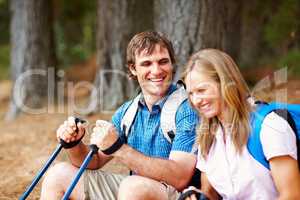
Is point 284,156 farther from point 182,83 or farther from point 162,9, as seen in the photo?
point 162,9

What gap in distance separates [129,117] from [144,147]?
23 cm

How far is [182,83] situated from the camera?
3.26 metres

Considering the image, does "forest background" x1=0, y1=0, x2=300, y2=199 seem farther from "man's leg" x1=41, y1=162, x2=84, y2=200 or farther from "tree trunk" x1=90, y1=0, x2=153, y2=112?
"man's leg" x1=41, y1=162, x2=84, y2=200

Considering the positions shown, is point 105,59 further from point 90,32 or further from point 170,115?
point 90,32

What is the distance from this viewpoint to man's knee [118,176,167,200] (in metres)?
3.01

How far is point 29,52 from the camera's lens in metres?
8.80

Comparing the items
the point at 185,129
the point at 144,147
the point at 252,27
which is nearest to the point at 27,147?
the point at 144,147

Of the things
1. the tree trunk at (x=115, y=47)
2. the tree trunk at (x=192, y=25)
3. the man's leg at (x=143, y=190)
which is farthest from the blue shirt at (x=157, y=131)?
the tree trunk at (x=115, y=47)

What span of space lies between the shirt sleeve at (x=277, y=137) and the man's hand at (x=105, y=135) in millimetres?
876

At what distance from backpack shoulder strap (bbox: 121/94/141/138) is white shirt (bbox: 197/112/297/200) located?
0.61 m

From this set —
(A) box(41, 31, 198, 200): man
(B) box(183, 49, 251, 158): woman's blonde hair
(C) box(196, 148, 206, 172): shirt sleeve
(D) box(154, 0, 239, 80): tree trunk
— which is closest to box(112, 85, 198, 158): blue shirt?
(A) box(41, 31, 198, 200): man

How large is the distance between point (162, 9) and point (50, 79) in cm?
393

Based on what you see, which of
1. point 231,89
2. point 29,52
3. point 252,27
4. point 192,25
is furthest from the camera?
point 252,27

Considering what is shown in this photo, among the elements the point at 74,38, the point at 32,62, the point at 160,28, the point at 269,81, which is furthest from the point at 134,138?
the point at 74,38
